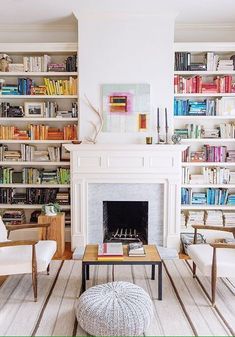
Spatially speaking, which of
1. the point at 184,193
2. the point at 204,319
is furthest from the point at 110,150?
the point at 204,319

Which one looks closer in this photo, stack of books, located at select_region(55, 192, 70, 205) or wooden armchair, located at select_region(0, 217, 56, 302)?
wooden armchair, located at select_region(0, 217, 56, 302)

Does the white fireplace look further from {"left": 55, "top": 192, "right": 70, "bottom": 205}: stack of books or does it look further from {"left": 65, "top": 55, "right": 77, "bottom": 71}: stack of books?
{"left": 65, "top": 55, "right": 77, "bottom": 71}: stack of books

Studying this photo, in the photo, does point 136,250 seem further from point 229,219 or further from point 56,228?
point 229,219

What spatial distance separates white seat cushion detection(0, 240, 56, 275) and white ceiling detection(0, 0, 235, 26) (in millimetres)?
2768

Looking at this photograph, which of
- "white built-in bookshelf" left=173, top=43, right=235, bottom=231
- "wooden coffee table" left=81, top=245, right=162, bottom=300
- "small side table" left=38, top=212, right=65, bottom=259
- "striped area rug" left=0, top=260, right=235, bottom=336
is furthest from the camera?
"white built-in bookshelf" left=173, top=43, right=235, bottom=231

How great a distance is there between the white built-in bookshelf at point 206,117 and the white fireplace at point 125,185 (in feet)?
1.28

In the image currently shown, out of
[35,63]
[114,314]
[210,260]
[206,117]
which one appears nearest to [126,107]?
[206,117]

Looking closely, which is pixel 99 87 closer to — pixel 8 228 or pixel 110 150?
pixel 110 150

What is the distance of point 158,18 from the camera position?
4660 millimetres

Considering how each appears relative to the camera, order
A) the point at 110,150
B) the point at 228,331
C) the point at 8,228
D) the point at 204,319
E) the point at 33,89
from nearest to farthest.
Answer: the point at 228,331 < the point at 204,319 < the point at 8,228 < the point at 110,150 < the point at 33,89

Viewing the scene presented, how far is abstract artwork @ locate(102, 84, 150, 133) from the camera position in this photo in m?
4.73

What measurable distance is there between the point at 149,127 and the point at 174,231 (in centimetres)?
139

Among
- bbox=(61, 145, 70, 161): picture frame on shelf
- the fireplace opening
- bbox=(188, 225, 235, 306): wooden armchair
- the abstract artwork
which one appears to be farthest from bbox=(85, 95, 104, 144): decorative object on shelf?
bbox=(188, 225, 235, 306): wooden armchair

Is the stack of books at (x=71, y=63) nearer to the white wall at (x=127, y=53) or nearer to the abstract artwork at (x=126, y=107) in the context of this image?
the white wall at (x=127, y=53)
